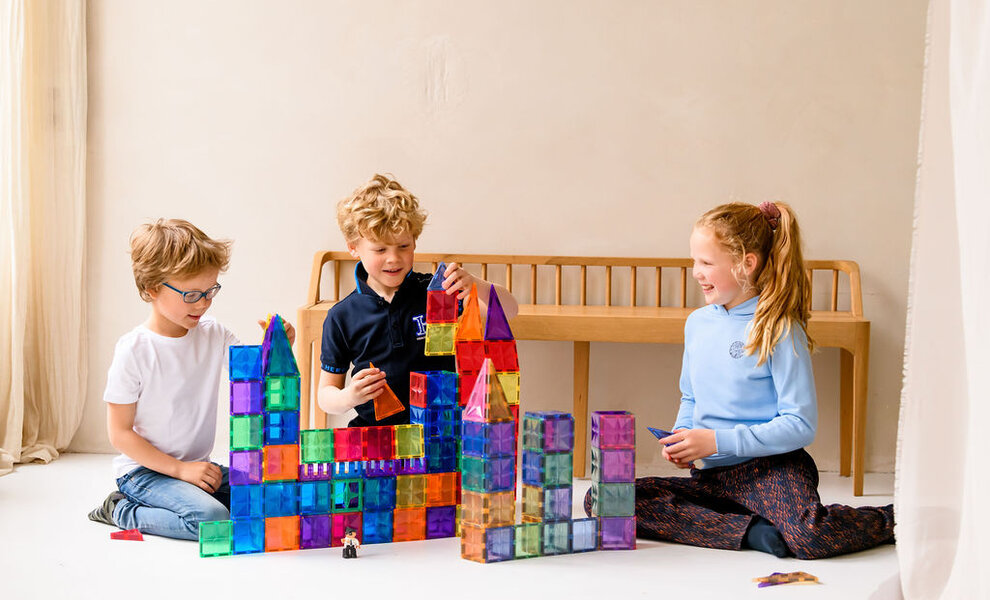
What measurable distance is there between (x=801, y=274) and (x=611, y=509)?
644mm

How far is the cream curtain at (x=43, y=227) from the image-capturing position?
8.63ft

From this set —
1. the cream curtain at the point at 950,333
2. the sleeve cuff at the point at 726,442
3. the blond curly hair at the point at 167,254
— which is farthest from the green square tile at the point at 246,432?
the cream curtain at the point at 950,333

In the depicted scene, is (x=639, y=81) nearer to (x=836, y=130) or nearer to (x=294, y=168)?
(x=836, y=130)

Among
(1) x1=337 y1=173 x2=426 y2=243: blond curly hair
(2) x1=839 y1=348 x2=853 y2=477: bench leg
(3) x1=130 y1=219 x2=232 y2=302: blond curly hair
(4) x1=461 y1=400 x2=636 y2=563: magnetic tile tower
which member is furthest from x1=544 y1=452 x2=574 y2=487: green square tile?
(2) x1=839 y1=348 x2=853 y2=477: bench leg

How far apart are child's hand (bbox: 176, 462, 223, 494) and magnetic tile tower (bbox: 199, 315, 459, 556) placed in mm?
192

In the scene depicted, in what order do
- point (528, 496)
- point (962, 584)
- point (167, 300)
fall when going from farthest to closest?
point (167, 300), point (528, 496), point (962, 584)

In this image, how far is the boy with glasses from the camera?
6.48 feet

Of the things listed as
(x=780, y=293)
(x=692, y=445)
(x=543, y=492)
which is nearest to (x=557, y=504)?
(x=543, y=492)

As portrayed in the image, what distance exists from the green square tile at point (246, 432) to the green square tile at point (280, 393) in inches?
1.3

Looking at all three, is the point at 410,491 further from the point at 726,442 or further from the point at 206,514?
the point at 726,442

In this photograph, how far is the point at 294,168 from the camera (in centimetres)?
286

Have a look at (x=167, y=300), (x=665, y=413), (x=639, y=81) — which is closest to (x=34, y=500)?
(x=167, y=300)

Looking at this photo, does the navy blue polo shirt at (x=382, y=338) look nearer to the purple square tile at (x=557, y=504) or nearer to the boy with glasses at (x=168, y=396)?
the boy with glasses at (x=168, y=396)

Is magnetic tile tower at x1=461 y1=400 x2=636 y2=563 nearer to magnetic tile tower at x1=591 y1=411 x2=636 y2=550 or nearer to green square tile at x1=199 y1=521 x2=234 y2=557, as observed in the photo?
magnetic tile tower at x1=591 y1=411 x2=636 y2=550
